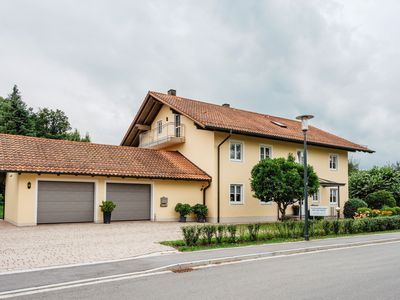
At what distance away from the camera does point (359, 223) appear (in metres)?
17.5

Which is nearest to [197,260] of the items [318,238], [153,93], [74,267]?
[74,267]

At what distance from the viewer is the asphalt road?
688cm

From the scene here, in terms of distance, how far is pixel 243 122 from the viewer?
84.9 feet

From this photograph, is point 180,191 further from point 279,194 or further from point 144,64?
point 144,64

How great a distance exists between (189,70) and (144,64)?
7.54 ft

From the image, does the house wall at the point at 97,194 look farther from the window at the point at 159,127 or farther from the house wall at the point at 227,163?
the window at the point at 159,127

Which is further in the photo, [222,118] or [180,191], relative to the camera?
[222,118]

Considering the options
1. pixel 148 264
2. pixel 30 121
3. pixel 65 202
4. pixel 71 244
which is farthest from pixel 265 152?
pixel 30 121

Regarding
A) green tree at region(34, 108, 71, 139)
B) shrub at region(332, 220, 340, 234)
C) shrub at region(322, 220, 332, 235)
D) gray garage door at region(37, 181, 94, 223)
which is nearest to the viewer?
shrub at region(322, 220, 332, 235)

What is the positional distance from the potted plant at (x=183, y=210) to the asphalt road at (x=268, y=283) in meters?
12.2

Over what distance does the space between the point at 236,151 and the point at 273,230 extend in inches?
391

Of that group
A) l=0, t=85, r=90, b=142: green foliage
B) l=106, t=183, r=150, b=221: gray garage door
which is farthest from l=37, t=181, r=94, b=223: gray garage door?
l=0, t=85, r=90, b=142: green foliage

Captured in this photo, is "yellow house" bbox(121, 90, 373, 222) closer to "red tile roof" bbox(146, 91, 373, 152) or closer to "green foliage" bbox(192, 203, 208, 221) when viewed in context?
"red tile roof" bbox(146, 91, 373, 152)

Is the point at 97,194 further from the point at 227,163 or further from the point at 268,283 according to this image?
the point at 268,283
